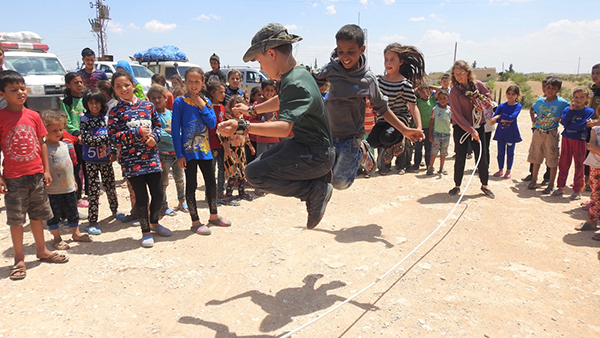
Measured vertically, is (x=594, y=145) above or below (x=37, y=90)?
below

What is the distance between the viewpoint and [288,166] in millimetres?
3348

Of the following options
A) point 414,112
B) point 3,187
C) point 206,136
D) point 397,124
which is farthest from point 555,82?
point 3,187

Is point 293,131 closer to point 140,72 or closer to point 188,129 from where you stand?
point 188,129

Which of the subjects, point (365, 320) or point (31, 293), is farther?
point (31, 293)

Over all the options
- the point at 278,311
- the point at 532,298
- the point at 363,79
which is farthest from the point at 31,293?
the point at 532,298

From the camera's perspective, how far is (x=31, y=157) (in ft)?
13.7

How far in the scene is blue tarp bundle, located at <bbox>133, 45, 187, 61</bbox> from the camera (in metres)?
19.3

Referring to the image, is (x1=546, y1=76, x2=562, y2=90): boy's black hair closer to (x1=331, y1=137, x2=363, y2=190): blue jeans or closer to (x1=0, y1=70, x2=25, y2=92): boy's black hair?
(x1=331, y1=137, x2=363, y2=190): blue jeans

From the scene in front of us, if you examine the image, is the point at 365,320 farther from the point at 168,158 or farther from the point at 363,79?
the point at 168,158

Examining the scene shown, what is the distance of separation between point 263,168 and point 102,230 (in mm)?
3417

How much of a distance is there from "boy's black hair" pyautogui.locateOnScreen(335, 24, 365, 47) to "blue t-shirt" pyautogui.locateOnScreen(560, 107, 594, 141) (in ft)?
17.4

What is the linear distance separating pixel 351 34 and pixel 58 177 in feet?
12.7

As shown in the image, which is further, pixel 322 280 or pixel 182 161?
pixel 182 161

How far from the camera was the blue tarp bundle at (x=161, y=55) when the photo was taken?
19.3 meters
